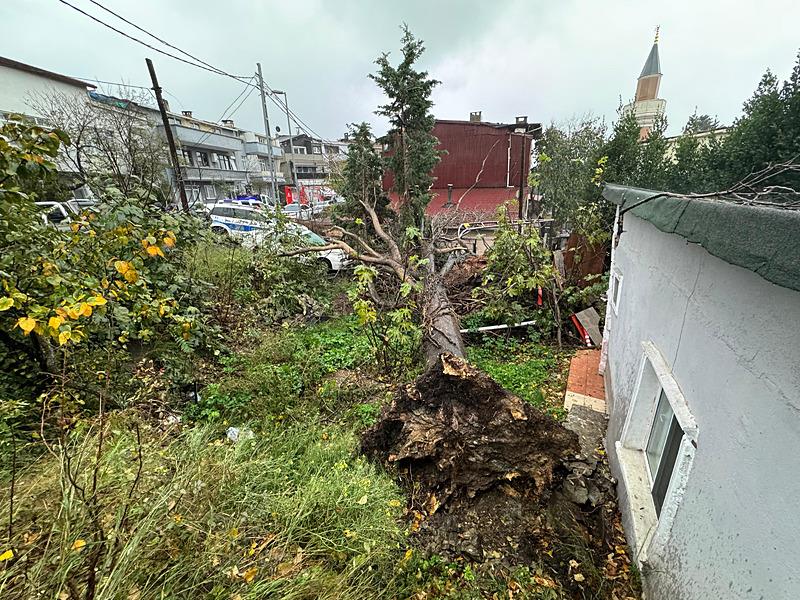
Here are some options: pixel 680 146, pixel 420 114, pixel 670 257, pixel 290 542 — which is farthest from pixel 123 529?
pixel 680 146

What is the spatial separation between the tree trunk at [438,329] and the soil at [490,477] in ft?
3.60

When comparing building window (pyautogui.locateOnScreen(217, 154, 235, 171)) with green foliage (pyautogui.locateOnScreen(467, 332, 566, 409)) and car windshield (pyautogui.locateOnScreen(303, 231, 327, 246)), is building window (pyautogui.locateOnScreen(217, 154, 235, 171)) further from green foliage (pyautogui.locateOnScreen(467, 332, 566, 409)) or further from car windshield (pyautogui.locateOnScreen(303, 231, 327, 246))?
green foliage (pyautogui.locateOnScreen(467, 332, 566, 409))

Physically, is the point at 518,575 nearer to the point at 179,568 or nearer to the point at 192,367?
the point at 179,568

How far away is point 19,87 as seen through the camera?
18312 millimetres

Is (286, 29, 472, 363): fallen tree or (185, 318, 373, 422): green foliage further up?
(286, 29, 472, 363): fallen tree

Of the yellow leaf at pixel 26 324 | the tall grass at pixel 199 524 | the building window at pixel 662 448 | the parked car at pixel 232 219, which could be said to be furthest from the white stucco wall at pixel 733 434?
the parked car at pixel 232 219

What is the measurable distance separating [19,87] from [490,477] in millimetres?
30293

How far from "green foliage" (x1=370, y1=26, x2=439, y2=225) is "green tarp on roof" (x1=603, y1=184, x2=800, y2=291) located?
8.49 m

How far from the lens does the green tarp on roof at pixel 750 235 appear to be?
91 centimetres

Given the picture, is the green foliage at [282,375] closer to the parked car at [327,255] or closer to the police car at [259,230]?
the police car at [259,230]

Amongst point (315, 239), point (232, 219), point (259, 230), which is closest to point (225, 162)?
point (232, 219)

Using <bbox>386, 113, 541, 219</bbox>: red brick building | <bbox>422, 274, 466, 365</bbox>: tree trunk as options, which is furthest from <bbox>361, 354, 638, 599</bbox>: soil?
<bbox>386, 113, 541, 219</bbox>: red brick building

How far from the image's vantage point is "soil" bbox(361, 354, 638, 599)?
2.66 metres

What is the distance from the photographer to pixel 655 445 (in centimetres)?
259
